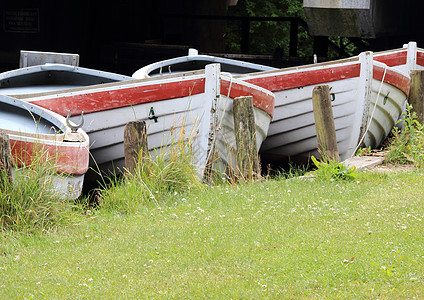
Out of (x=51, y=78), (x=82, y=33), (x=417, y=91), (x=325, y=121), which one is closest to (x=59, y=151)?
(x=325, y=121)

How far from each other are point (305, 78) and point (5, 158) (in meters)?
4.38

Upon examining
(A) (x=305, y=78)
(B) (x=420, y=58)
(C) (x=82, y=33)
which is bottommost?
(A) (x=305, y=78)

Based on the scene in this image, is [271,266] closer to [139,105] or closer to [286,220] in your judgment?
[286,220]

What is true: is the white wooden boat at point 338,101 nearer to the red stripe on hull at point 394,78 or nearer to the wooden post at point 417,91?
the red stripe on hull at point 394,78

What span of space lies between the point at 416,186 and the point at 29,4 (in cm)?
1028

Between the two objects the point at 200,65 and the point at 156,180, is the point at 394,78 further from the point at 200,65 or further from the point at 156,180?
the point at 156,180

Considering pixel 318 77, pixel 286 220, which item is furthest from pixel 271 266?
pixel 318 77

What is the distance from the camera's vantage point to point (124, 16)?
53.2 ft

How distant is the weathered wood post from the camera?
190 inches

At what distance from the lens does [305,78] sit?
831 centimetres

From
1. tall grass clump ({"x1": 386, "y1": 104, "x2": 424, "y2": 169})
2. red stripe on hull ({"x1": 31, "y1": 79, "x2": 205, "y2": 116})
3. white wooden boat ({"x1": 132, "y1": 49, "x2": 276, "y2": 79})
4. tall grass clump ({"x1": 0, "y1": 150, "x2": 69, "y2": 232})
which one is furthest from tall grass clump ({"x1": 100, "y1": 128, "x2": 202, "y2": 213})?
white wooden boat ({"x1": 132, "y1": 49, "x2": 276, "y2": 79})

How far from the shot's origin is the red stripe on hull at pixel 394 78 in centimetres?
892

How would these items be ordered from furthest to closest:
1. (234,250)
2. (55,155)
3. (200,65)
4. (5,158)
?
(200,65) < (55,155) < (5,158) < (234,250)

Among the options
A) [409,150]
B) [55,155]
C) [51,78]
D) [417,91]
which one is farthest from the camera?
[417,91]
